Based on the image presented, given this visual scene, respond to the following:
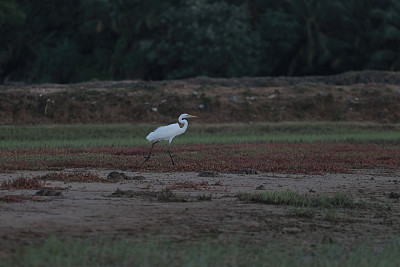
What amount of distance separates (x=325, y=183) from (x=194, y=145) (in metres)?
8.24

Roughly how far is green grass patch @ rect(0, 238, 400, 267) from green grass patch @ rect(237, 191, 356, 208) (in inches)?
85.9

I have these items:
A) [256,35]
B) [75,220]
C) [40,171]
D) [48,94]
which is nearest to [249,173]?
[40,171]

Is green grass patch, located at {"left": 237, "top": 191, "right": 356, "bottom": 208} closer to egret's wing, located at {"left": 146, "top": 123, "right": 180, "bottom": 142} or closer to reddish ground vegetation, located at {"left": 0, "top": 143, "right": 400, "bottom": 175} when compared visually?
reddish ground vegetation, located at {"left": 0, "top": 143, "right": 400, "bottom": 175}

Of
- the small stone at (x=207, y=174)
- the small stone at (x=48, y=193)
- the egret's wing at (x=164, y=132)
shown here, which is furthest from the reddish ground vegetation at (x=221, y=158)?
the small stone at (x=48, y=193)

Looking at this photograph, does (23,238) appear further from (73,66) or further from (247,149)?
(73,66)

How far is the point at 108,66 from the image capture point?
44562 millimetres

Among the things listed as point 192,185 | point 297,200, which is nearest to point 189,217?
point 297,200

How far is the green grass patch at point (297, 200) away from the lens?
9.01m

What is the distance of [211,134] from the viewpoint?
24203 mm

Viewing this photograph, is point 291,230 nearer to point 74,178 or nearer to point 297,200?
point 297,200

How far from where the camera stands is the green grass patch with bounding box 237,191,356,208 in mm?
9008

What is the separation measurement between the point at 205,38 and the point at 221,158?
24.6m

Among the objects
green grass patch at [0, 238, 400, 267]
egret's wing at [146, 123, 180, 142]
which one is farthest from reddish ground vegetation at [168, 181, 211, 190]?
egret's wing at [146, 123, 180, 142]

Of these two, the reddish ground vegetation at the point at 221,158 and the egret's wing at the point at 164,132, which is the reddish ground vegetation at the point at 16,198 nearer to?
the reddish ground vegetation at the point at 221,158
